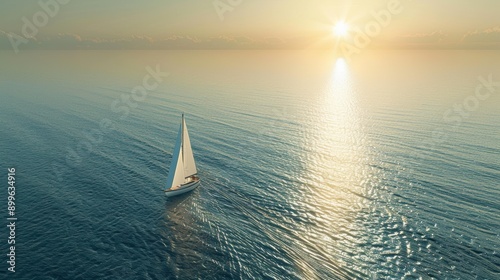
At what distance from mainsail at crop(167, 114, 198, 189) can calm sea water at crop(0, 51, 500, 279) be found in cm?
464

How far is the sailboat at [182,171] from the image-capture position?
64812 mm

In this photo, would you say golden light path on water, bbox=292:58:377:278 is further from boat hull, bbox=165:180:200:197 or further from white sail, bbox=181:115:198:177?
white sail, bbox=181:115:198:177

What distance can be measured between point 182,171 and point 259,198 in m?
18.7

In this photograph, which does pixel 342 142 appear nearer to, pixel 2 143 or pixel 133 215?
pixel 133 215

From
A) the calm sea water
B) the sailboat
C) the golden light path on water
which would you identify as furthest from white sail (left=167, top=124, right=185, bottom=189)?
the golden light path on water

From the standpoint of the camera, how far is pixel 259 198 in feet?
206

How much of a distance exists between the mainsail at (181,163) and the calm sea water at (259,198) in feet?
15.2

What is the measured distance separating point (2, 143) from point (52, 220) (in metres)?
54.5

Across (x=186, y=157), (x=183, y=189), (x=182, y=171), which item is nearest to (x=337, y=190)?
(x=183, y=189)

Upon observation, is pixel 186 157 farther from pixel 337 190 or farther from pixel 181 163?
pixel 337 190

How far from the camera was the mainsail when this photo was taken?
6506cm

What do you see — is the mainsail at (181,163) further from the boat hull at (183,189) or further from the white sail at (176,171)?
the boat hull at (183,189)

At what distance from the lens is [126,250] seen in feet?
156

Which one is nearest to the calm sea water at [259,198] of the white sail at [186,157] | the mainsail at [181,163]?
the mainsail at [181,163]
